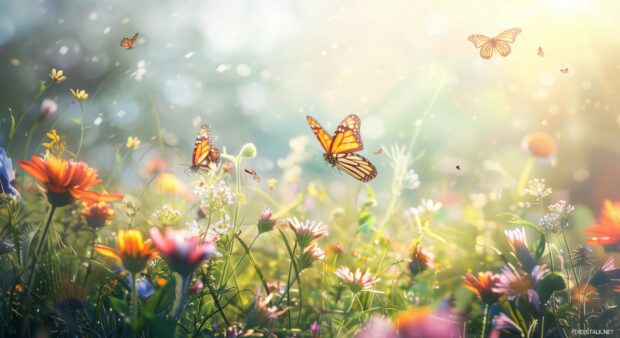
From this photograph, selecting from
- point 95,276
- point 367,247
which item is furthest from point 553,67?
point 95,276

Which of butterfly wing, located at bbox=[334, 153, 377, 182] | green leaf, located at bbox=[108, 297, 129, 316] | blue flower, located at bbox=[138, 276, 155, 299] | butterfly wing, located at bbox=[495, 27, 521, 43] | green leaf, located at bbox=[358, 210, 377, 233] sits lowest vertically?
green leaf, located at bbox=[108, 297, 129, 316]

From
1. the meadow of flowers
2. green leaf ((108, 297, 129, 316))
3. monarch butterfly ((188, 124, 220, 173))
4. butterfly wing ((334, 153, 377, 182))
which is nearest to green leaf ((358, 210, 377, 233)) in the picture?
the meadow of flowers

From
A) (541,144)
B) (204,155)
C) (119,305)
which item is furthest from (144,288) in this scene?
(541,144)

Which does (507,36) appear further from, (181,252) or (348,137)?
(181,252)

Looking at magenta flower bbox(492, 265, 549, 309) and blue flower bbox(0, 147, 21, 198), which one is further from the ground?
blue flower bbox(0, 147, 21, 198)

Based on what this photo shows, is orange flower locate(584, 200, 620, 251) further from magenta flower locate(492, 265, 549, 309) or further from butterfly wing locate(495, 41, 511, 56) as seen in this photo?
butterfly wing locate(495, 41, 511, 56)

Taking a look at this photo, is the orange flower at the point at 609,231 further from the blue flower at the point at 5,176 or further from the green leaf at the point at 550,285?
the blue flower at the point at 5,176

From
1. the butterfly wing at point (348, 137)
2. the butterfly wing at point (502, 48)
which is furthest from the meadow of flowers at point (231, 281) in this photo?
the butterfly wing at point (502, 48)
